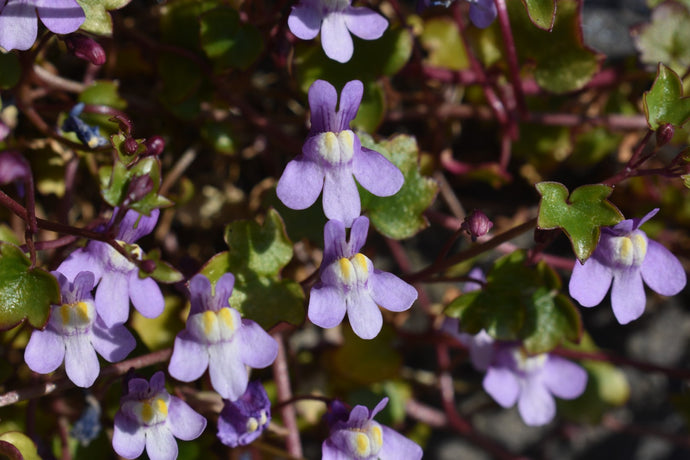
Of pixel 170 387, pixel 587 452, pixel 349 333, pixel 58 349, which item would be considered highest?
pixel 58 349

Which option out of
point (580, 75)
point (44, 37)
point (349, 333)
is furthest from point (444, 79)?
point (44, 37)

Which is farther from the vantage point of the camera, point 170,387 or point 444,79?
point 444,79

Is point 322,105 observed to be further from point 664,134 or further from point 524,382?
point 524,382

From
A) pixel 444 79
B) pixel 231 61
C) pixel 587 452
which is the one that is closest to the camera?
pixel 231 61

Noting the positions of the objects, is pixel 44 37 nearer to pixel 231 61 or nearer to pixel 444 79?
pixel 231 61

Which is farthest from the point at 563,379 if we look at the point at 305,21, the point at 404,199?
the point at 305,21

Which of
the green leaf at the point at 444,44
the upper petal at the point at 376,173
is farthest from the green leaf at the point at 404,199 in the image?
the green leaf at the point at 444,44
